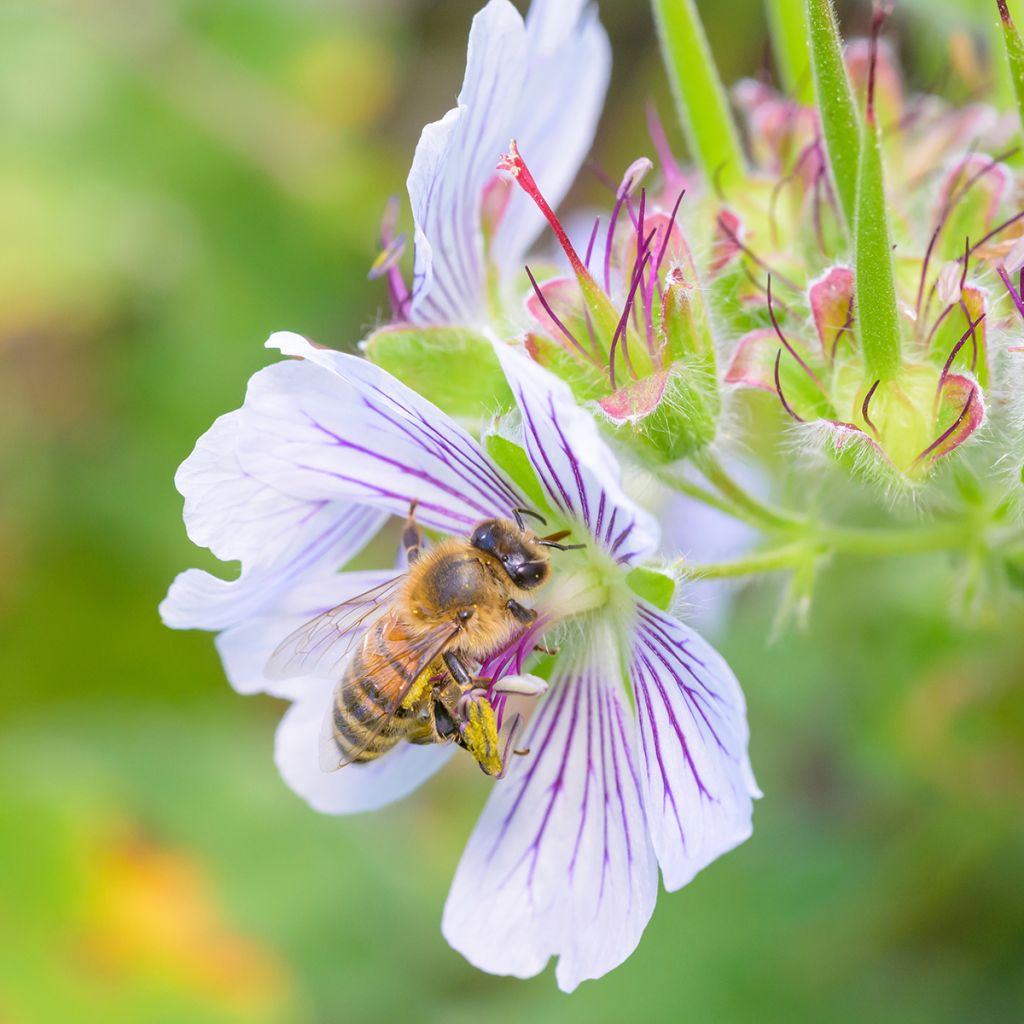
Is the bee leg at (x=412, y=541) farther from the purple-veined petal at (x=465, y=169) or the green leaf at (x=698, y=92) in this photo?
the green leaf at (x=698, y=92)

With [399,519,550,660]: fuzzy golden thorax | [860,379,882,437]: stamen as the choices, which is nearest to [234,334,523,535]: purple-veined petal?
[399,519,550,660]: fuzzy golden thorax

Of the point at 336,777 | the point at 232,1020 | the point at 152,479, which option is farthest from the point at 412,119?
the point at 336,777

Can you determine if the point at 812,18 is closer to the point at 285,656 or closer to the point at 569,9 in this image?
the point at 569,9

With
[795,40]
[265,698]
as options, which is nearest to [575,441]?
[795,40]

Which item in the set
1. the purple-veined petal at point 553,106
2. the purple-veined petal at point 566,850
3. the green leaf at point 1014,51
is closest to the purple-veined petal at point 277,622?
the purple-veined petal at point 566,850

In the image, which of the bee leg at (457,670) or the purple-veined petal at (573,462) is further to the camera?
the bee leg at (457,670)
